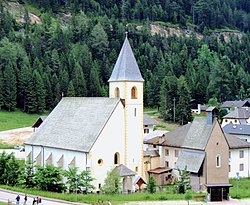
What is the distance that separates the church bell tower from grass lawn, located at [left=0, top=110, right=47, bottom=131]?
151 ft

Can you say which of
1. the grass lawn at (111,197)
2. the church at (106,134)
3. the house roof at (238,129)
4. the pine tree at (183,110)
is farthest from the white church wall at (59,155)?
the pine tree at (183,110)

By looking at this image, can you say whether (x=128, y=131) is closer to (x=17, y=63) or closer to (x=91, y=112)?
(x=91, y=112)

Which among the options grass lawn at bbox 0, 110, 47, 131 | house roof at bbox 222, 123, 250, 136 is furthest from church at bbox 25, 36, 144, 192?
grass lawn at bbox 0, 110, 47, 131

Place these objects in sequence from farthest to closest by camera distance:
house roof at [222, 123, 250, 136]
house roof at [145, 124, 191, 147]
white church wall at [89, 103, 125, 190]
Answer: house roof at [222, 123, 250, 136] → house roof at [145, 124, 191, 147] → white church wall at [89, 103, 125, 190]

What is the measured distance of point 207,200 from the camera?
158ft

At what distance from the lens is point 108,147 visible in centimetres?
5462

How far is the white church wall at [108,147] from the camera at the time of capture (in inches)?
2115

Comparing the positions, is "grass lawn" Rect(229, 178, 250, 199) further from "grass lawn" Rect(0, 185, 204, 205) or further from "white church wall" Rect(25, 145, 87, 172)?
"white church wall" Rect(25, 145, 87, 172)

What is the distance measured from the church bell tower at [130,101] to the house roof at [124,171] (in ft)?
4.05

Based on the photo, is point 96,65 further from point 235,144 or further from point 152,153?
point 235,144

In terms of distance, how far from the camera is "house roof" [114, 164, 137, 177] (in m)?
54.2

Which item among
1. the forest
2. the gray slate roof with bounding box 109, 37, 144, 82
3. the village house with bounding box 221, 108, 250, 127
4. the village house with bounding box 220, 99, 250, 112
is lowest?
the village house with bounding box 221, 108, 250, 127

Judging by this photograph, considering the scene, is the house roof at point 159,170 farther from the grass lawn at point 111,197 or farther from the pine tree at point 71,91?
the pine tree at point 71,91

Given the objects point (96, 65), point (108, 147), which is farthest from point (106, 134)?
point (96, 65)
